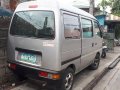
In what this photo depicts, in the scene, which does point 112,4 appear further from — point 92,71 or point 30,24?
point 30,24

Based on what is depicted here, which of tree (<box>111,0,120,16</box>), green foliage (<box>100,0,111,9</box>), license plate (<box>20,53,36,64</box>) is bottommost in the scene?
license plate (<box>20,53,36,64</box>)

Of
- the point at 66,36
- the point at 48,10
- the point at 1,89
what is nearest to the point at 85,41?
the point at 66,36

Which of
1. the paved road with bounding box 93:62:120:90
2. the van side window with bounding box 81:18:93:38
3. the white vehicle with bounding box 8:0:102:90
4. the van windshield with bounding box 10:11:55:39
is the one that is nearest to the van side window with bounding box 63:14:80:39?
the white vehicle with bounding box 8:0:102:90

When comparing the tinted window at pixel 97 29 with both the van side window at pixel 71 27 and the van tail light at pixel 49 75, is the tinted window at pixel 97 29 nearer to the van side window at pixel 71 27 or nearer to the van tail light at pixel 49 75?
the van side window at pixel 71 27

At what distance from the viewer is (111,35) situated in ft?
49.7

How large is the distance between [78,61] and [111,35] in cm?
996

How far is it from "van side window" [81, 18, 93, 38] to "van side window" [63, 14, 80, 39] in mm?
Result: 523

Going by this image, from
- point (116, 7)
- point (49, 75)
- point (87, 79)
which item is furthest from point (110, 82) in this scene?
point (116, 7)

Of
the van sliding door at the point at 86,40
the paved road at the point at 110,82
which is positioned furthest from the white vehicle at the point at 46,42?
the paved road at the point at 110,82

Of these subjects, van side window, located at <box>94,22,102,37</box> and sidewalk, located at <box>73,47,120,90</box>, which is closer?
sidewalk, located at <box>73,47,120,90</box>

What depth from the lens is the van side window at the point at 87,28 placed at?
616 cm

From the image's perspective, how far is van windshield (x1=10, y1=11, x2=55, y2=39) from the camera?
4711mm

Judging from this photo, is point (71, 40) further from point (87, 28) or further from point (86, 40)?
point (87, 28)

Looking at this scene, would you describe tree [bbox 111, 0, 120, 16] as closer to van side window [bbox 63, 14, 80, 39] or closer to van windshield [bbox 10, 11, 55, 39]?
van side window [bbox 63, 14, 80, 39]
